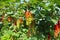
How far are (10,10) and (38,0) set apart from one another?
30.7 inches

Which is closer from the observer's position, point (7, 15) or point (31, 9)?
point (31, 9)

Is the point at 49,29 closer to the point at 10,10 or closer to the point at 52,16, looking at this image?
the point at 52,16

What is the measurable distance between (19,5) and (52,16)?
0.55 metres

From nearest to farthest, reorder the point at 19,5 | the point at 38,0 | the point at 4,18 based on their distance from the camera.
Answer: the point at 38,0 → the point at 19,5 → the point at 4,18

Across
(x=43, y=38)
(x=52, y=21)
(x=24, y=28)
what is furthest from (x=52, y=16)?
(x=24, y=28)

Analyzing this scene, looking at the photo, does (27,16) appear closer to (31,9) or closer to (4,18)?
(31,9)

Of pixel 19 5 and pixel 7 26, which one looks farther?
pixel 7 26

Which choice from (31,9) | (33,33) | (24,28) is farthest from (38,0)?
(24,28)

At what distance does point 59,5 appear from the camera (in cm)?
423

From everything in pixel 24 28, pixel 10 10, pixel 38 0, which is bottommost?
pixel 24 28

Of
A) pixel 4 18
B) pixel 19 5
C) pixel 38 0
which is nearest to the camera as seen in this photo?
pixel 38 0

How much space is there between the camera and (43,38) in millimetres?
4441

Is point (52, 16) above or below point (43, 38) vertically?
above

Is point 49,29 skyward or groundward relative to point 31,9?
groundward
